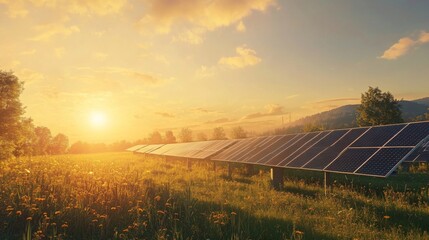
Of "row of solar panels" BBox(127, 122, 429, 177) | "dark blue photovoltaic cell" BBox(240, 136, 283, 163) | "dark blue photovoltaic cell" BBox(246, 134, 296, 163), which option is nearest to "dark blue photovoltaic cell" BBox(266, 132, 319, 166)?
"row of solar panels" BBox(127, 122, 429, 177)

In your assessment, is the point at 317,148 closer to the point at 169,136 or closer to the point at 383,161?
the point at 383,161

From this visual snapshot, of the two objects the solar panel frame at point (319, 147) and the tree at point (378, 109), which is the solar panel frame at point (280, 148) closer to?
the solar panel frame at point (319, 147)

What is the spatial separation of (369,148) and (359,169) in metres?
2.39

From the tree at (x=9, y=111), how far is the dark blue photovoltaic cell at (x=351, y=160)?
35251 mm

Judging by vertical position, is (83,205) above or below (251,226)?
above

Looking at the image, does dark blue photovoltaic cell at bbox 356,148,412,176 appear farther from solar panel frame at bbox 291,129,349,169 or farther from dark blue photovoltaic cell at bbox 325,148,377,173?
solar panel frame at bbox 291,129,349,169

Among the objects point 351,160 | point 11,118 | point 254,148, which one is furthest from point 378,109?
point 11,118

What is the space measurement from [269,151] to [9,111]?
33.3 m

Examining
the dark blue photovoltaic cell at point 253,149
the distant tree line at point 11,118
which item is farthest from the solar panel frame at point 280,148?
the distant tree line at point 11,118

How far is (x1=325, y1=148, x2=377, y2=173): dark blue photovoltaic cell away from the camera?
13.3 m

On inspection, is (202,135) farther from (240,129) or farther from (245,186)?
(245,186)

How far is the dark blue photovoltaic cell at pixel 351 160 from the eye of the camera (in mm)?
13289

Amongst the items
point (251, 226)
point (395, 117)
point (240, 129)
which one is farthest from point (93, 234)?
point (240, 129)

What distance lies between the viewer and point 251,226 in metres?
8.07
